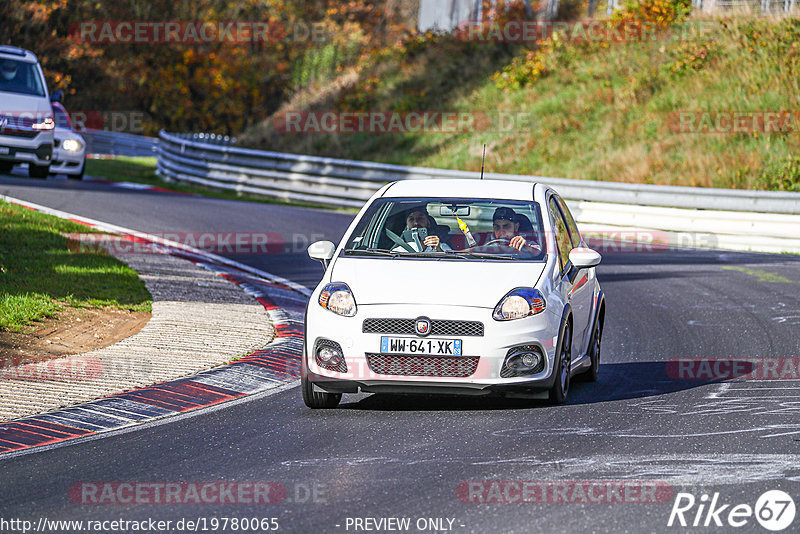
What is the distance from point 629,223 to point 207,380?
15.2 meters

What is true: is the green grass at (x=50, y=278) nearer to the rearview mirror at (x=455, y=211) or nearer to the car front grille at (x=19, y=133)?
the rearview mirror at (x=455, y=211)

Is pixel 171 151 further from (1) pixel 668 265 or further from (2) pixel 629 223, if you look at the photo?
(1) pixel 668 265

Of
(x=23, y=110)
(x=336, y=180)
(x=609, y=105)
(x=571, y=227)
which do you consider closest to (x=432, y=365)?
(x=571, y=227)

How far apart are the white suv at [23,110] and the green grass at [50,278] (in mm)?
6783

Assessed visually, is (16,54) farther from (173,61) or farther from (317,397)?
(173,61)

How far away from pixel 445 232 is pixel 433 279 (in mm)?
1135

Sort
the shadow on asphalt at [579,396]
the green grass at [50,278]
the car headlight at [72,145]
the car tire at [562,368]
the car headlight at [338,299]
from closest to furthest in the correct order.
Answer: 1. the car headlight at [338,299]
2. the car tire at [562,368]
3. the shadow on asphalt at [579,396]
4. the green grass at [50,278]
5. the car headlight at [72,145]

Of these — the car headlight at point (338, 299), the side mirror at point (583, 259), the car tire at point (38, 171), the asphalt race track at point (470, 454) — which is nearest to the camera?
the asphalt race track at point (470, 454)

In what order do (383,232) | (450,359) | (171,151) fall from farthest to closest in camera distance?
(171,151) < (383,232) < (450,359)

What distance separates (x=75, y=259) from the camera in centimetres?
1517

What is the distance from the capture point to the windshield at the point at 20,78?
23.9 m

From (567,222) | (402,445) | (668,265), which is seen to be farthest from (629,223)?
(402,445)

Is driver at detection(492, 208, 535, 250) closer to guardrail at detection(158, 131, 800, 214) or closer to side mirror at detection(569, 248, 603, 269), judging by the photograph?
side mirror at detection(569, 248, 603, 269)

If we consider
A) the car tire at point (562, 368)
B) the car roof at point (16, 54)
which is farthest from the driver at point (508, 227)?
the car roof at point (16, 54)
